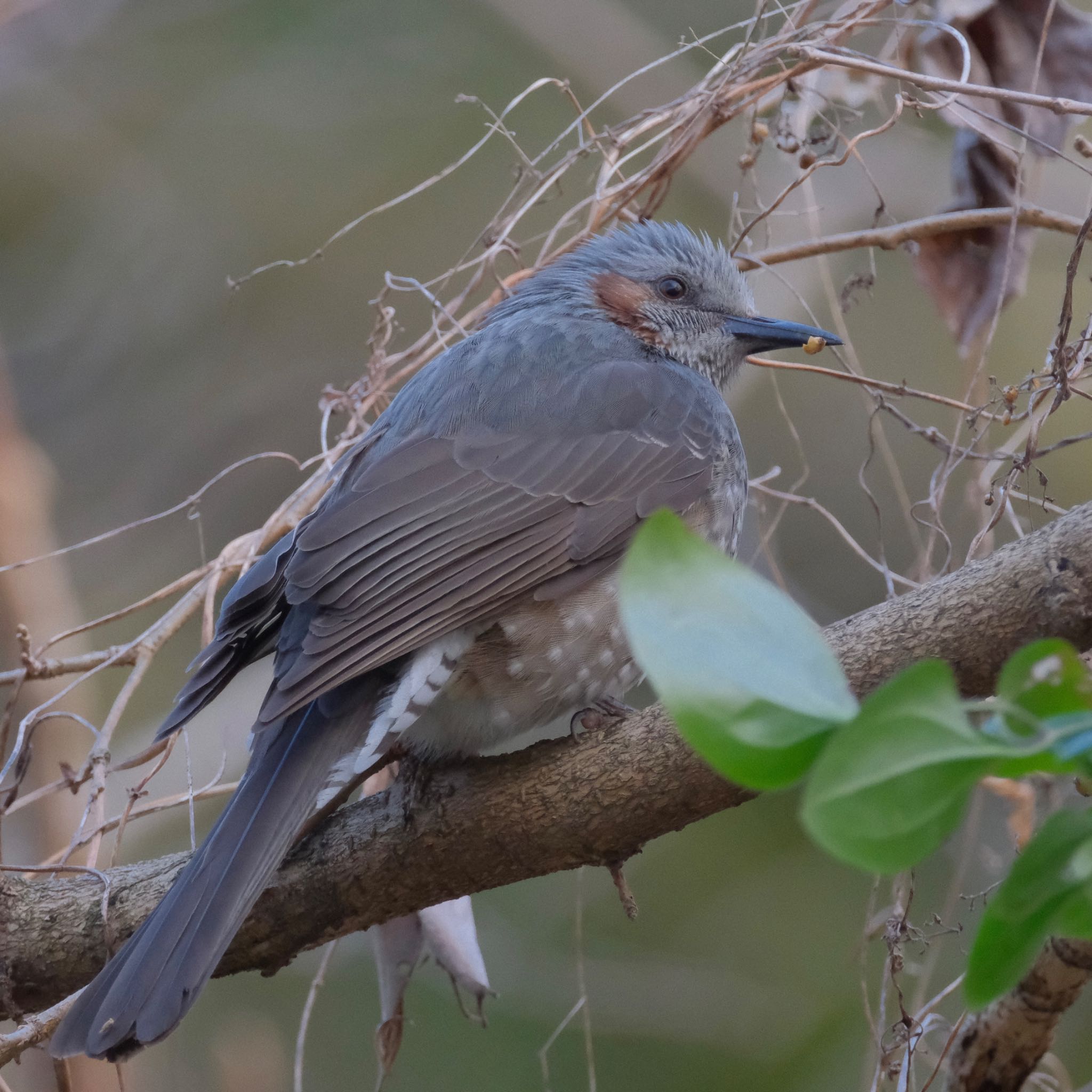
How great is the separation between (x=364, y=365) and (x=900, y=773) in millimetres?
5833

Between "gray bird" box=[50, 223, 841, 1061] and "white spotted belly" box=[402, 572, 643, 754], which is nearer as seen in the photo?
"gray bird" box=[50, 223, 841, 1061]

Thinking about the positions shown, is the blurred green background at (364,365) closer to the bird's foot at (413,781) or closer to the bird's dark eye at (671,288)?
the bird's dark eye at (671,288)

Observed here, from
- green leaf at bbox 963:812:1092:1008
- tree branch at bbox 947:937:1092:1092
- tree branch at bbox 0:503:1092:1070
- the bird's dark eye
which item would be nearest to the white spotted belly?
tree branch at bbox 0:503:1092:1070

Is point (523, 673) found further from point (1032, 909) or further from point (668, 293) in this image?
point (1032, 909)

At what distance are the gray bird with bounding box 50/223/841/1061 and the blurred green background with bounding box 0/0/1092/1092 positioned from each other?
171 cm

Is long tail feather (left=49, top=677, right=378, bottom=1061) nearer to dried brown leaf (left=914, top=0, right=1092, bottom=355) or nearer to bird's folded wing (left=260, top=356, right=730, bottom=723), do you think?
bird's folded wing (left=260, top=356, right=730, bottom=723)

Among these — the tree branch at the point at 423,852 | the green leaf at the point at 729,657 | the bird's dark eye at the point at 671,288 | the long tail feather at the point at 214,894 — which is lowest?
the tree branch at the point at 423,852

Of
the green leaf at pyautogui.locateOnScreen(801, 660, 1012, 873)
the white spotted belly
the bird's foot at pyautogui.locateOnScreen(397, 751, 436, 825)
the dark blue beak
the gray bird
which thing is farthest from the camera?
the dark blue beak

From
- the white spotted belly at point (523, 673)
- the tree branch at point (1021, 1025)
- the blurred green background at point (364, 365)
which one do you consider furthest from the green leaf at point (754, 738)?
the blurred green background at point (364, 365)

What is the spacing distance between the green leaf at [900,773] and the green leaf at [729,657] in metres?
0.03

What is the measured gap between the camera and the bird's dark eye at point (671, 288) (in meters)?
3.59

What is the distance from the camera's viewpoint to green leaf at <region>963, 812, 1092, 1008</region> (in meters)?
0.93

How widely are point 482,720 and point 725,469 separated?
0.91 m

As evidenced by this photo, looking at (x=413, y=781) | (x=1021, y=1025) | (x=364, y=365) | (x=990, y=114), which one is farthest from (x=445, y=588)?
(x=364, y=365)
